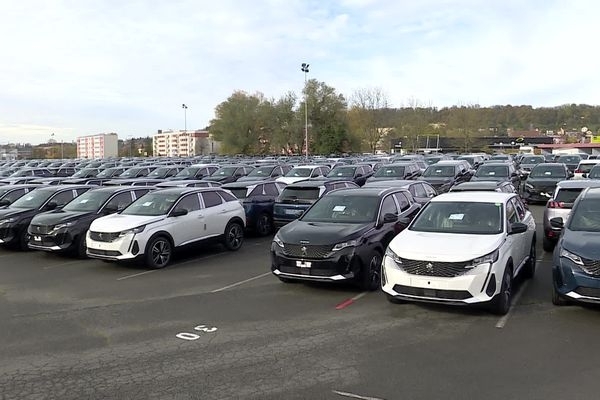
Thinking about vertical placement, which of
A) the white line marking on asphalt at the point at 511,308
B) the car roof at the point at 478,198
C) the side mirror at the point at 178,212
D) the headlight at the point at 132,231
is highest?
the car roof at the point at 478,198

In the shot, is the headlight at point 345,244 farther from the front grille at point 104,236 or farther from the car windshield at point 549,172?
the car windshield at point 549,172

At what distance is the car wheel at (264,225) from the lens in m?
15.6

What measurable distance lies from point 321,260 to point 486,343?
2.97 meters

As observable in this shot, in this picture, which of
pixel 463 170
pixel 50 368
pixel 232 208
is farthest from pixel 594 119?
pixel 50 368

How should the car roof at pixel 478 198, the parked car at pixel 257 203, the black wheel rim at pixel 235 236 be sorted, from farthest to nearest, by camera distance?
1. the parked car at pixel 257 203
2. the black wheel rim at pixel 235 236
3. the car roof at pixel 478 198

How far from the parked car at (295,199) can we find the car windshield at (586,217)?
691 centimetres

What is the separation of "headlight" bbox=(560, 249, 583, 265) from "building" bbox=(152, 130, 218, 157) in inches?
5462

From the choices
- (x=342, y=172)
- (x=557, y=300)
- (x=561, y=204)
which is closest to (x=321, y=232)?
(x=557, y=300)

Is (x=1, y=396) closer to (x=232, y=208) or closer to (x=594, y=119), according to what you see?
(x=232, y=208)

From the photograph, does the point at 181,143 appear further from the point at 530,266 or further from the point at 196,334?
the point at 196,334

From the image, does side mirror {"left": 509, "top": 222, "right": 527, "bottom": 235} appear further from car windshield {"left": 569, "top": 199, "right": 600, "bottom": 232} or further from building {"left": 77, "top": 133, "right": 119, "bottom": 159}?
building {"left": 77, "top": 133, "right": 119, "bottom": 159}

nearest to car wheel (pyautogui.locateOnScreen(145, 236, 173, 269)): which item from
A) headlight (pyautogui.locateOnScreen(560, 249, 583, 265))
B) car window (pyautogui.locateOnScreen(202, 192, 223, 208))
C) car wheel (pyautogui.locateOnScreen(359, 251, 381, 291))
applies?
car window (pyautogui.locateOnScreen(202, 192, 223, 208))

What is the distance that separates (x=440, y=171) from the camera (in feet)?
77.4

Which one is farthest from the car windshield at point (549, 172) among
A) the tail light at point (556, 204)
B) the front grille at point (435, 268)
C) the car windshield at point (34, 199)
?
the car windshield at point (34, 199)
